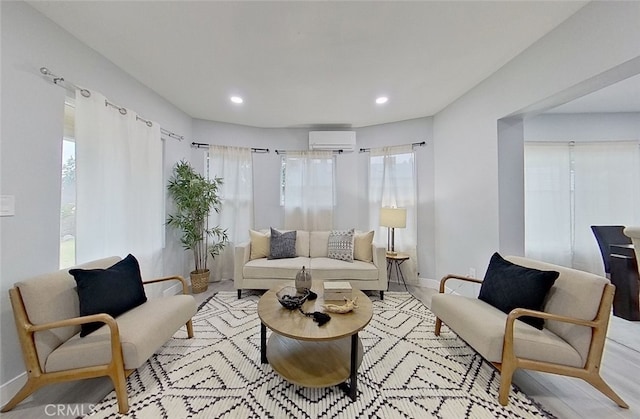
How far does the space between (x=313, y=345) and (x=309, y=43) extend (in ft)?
8.17

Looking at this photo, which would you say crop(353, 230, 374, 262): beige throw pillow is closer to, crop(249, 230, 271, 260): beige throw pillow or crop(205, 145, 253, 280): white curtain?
crop(249, 230, 271, 260): beige throw pillow

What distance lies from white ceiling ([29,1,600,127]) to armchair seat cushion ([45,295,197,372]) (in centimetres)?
218

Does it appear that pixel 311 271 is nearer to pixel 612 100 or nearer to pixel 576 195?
pixel 576 195

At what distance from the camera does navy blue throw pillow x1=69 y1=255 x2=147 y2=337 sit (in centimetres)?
154

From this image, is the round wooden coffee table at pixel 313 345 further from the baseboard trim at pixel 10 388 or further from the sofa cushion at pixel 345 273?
the baseboard trim at pixel 10 388

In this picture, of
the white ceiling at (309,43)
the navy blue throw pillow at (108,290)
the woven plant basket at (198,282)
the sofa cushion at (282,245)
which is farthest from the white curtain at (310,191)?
the navy blue throw pillow at (108,290)

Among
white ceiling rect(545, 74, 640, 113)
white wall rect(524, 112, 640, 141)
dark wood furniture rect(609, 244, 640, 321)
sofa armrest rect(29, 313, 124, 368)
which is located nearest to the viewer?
sofa armrest rect(29, 313, 124, 368)

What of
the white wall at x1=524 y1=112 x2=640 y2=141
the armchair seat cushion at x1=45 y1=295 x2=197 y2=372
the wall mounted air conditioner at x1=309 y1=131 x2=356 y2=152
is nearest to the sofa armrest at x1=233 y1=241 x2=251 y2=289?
the armchair seat cushion at x1=45 y1=295 x2=197 y2=372

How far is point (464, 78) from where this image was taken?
2.58m

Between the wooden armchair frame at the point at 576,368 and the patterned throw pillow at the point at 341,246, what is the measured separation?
2.03m

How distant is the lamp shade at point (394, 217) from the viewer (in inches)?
135

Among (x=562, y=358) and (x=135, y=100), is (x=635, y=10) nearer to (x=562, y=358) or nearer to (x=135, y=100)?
(x=562, y=358)

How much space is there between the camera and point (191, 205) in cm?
331

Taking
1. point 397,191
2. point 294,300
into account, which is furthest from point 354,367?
point 397,191
